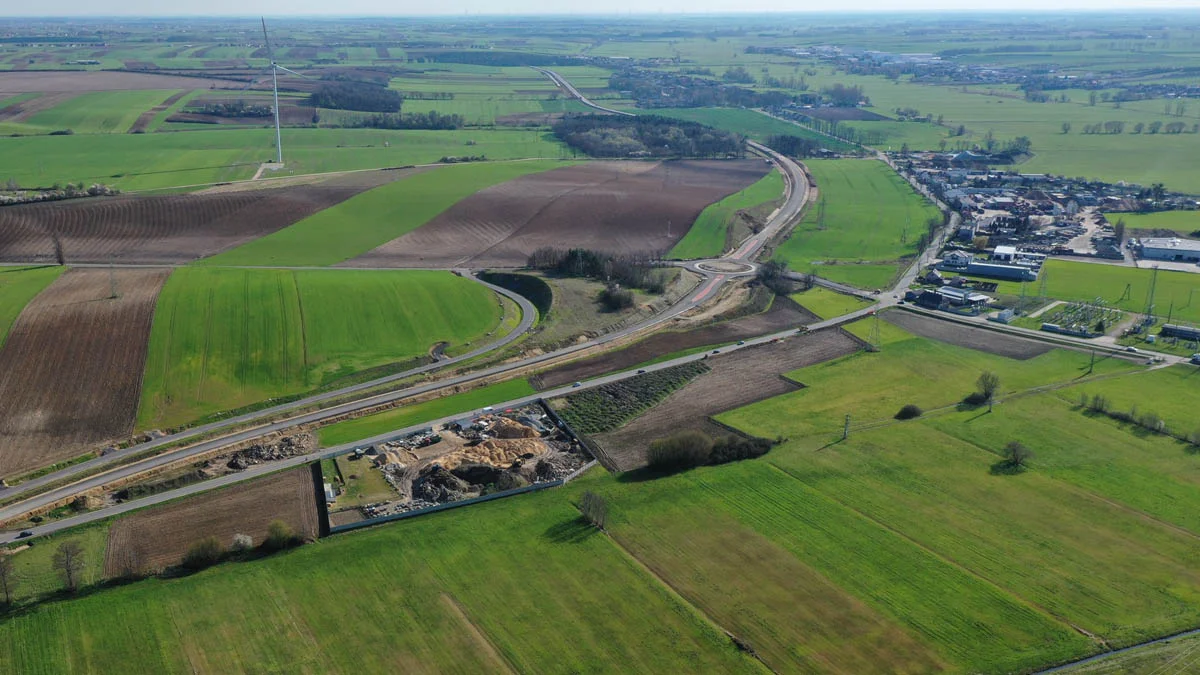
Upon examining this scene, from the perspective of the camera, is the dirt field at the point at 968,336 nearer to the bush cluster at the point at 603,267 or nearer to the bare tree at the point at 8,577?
the bush cluster at the point at 603,267

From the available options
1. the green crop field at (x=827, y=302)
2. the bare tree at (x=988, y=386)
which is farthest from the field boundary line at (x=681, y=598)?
the green crop field at (x=827, y=302)

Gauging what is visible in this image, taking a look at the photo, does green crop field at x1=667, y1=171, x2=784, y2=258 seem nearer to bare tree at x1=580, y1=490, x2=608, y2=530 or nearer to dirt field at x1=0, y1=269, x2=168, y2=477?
dirt field at x1=0, y1=269, x2=168, y2=477

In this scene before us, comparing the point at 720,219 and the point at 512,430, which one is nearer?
the point at 512,430


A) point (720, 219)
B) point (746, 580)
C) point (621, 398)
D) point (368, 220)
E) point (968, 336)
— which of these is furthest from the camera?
point (720, 219)

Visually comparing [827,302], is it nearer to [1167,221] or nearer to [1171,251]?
[1171,251]

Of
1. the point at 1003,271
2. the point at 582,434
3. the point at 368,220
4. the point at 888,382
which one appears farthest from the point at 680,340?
the point at 368,220

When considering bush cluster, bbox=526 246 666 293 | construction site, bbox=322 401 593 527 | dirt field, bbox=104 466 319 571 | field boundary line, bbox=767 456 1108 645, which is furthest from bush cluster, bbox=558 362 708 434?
bush cluster, bbox=526 246 666 293
